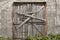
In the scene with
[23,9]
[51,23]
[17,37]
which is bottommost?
[17,37]

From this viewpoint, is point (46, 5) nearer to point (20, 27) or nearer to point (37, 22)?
point (37, 22)

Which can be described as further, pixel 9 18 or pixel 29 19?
pixel 29 19

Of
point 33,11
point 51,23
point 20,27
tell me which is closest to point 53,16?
point 51,23

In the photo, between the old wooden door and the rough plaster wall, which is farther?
the old wooden door

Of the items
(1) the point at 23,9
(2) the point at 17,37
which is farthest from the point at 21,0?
(2) the point at 17,37

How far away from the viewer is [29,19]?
34.8ft

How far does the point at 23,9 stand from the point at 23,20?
1.74ft

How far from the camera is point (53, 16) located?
34.3 ft

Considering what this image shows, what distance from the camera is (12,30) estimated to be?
1055cm

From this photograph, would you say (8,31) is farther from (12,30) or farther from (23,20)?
(23,20)

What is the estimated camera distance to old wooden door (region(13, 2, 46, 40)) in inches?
417

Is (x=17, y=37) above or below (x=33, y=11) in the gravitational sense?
below

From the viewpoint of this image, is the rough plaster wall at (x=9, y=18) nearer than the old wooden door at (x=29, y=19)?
Yes

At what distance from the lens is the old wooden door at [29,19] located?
34.8 ft
